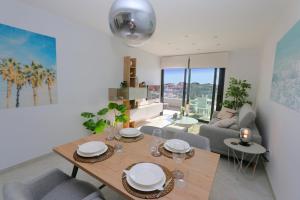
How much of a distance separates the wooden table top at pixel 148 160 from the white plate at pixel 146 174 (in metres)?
0.09

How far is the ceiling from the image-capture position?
2047 mm

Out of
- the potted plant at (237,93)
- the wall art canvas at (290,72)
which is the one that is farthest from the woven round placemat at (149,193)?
the potted plant at (237,93)

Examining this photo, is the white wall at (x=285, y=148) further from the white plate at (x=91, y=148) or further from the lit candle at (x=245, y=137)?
the white plate at (x=91, y=148)

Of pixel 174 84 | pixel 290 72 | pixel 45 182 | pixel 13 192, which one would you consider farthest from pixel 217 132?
pixel 174 84

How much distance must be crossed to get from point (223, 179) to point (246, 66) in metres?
3.63

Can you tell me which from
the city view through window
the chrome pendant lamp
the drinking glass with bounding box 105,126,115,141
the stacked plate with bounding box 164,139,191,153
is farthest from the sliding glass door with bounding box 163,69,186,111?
the chrome pendant lamp

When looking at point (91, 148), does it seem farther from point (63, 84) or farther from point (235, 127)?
point (235, 127)

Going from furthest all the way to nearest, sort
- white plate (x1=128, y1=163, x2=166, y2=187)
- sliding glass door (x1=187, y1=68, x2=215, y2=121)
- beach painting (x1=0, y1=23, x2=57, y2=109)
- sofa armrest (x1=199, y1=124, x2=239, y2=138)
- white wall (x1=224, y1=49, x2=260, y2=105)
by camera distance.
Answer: sliding glass door (x1=187, y1=68, x2=215, y2=121) < white wall (x1=224, y1=49, x2=260, y2=105) < sofa armrest (x1=199, y1=124, x2=239, y2=138) < beach painting (x1=0, y1=23, x2=57, y2=109) < white plate (x1=128, y1=163, x2=166, y2=187)

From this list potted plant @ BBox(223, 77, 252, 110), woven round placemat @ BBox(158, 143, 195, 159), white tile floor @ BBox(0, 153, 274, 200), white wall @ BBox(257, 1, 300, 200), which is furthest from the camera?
potted plant @ BBox(223, 77, 252, 110)

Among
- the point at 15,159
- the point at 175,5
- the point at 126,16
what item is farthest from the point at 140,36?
the point at 15,159

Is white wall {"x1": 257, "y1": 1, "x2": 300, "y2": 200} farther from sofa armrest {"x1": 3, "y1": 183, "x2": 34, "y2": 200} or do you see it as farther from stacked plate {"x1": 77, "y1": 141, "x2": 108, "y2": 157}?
sofa armrest {"x1": 3, "y1": 183, "x2": 34, "y2": 200}

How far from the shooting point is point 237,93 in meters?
4.21

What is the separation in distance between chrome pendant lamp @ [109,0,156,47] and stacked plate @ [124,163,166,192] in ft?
3.11

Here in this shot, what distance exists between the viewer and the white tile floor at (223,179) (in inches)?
72.7
